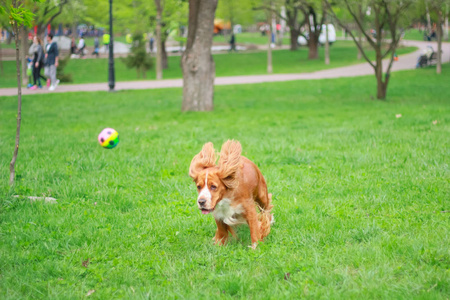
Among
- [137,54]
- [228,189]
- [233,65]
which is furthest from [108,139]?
[233,65]

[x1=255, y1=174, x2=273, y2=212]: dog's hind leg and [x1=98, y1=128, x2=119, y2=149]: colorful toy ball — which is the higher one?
[x1=98, y1=128, x2=119, y2=149]: colorful toy ball

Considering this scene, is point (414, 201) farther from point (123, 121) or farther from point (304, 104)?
point (304, 104)

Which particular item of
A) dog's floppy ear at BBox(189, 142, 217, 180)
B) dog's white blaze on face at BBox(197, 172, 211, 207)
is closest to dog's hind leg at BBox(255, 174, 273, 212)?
dog's floppy ear at BBox(189, 142, 217, 180)

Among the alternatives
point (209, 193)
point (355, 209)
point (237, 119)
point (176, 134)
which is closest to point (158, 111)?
point (237, 119)

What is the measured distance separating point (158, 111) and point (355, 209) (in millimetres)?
10571

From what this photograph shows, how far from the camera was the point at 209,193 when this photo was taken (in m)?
4.10

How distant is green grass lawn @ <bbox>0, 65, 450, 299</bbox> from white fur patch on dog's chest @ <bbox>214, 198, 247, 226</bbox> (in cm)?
28

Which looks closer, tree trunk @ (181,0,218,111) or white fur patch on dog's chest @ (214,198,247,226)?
white fur patch on dog's chest @ (214,198,247,226)

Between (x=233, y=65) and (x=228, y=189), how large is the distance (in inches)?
1414

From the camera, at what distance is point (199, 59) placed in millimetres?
14117

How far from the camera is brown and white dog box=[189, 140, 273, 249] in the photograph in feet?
13.7

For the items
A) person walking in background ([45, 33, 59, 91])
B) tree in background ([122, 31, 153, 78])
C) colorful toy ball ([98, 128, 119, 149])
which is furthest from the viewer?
tree in background ([122, 31, 153, 78])

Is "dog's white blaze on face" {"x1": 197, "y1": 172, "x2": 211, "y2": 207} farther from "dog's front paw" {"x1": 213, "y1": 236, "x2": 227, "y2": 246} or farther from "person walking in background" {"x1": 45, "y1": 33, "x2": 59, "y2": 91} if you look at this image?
"person walking in background" {"x1": 45, "y1": 33, "x2": 59, "y2": 91}

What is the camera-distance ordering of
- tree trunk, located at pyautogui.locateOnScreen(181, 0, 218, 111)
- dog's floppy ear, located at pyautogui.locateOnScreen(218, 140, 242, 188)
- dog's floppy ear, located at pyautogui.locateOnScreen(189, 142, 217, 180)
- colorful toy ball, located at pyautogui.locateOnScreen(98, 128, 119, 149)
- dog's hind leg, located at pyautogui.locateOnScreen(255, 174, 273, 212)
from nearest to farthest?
dog's floppy ear, located at pyautogui.locateOnScreen(218, 140, 242, 188) → dog's floppy ear, located at pyautogui.locateOnScreen(189, 142, 217, 180) → dog's hind leg, located at pyautogui.locateOnScreen(255, 174, 273, 212) → colorful toy ball, located at pyautogui.locateOnScreen(98, 128, 119, 149) → tree trunk, located at pyautogui.locateOnScreen(181, 0, 218, 111)
